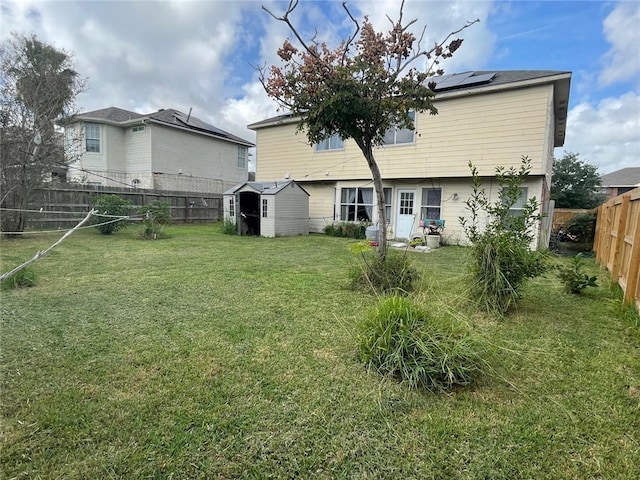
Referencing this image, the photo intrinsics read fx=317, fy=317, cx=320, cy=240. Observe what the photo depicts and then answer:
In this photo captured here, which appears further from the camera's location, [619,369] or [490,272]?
[490,272]

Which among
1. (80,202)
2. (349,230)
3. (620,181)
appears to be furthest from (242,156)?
(620,181)

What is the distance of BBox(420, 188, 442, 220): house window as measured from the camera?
439 inches

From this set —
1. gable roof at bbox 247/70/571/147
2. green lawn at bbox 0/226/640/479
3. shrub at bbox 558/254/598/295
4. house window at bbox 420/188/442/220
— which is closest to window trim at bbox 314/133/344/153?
gable roof at bbox 247/70/571/147

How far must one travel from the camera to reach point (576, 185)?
796 inches

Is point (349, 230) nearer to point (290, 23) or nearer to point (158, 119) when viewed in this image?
point (290, 23)

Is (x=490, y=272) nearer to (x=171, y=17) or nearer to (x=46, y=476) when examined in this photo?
(x=46, y=476)

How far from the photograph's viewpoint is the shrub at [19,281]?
4600 mm

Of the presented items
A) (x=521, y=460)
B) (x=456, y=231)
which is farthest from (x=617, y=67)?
(x=521, y=460)

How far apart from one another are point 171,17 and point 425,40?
6.84 meters

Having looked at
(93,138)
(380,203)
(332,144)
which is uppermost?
(93,138)

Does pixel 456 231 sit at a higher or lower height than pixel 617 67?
lower

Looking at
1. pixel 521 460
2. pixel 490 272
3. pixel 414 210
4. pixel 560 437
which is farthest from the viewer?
pixel 414 210

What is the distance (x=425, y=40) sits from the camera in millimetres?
4730

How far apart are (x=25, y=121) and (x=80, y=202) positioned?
3422 mm
